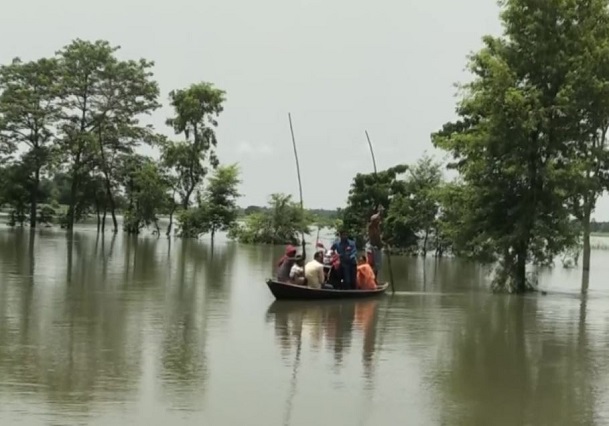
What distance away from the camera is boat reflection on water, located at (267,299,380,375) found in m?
13.7

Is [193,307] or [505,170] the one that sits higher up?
[505,170]

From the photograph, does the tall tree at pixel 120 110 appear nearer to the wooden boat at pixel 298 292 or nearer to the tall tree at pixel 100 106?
the tall tree at pixel 100 106

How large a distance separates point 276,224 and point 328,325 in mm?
42328

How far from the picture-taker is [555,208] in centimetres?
2483

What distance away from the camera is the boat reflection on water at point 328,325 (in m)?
13.7

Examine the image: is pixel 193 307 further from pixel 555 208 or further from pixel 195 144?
pixel 195 144

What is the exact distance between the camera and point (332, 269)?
69.5ft

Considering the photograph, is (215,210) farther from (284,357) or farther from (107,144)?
(284,357)

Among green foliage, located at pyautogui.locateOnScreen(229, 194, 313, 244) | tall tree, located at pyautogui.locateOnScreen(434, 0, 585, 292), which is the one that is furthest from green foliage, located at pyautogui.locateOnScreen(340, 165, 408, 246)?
tall tree, located at pyautogui.locateOnScreen(434, 0, 585, 292)

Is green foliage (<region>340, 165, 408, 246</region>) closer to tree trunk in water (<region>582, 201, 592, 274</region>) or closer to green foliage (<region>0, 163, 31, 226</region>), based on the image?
tree trunk in water (<region>582, 201, 592, 274</region>)

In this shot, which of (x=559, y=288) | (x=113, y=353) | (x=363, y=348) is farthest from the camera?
(x=559, y=288)

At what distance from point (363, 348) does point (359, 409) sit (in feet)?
13.0

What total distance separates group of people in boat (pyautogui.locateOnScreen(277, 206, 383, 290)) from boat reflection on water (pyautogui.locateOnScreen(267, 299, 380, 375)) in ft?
2.30

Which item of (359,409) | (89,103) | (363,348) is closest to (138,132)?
(89,103)
